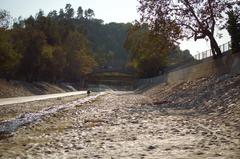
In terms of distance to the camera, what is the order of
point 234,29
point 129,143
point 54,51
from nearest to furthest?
point 129,143, point 234,29, point 54,51

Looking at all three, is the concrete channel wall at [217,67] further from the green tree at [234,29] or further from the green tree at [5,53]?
the green tree at [5,53]

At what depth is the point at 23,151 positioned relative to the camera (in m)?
12.2

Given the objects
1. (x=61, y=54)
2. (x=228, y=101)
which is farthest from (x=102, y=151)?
(x=61, y=54)

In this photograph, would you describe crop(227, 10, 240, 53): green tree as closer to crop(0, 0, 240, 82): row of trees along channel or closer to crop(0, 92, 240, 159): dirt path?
crop(0, 0, 240, 82): row of trees along channel

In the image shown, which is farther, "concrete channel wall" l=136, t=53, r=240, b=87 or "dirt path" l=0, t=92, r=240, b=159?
"concrete channel wall" l=136, t=53, r=240, b=87

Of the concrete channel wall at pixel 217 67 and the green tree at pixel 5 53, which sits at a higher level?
the green tree at pixel 5 53

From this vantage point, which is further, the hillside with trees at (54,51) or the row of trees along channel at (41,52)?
the row of trees along channel at (41,52)

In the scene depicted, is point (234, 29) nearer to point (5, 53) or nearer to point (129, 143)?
point (129, 143)

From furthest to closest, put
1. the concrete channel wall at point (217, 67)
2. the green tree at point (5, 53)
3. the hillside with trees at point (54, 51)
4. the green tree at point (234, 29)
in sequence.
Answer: the green tree at point (5, 53), the hillside with trees at point (54, 51), the green tree at point (234, 29), the concrete channel wall at point (217, 67)

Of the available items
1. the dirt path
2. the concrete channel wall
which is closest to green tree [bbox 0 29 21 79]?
the concrete channel wall

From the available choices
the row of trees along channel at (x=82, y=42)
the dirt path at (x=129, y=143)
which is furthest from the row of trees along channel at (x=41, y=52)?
the dirt path at (x=129, y=143)

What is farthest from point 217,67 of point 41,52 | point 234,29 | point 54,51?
point 54,51

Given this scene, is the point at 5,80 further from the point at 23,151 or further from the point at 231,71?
the point at 23,151

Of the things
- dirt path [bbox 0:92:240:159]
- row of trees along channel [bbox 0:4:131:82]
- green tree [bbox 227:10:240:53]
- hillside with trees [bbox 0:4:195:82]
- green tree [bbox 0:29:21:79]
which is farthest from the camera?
row of trees along channel [bbox 0:4:131:82]
